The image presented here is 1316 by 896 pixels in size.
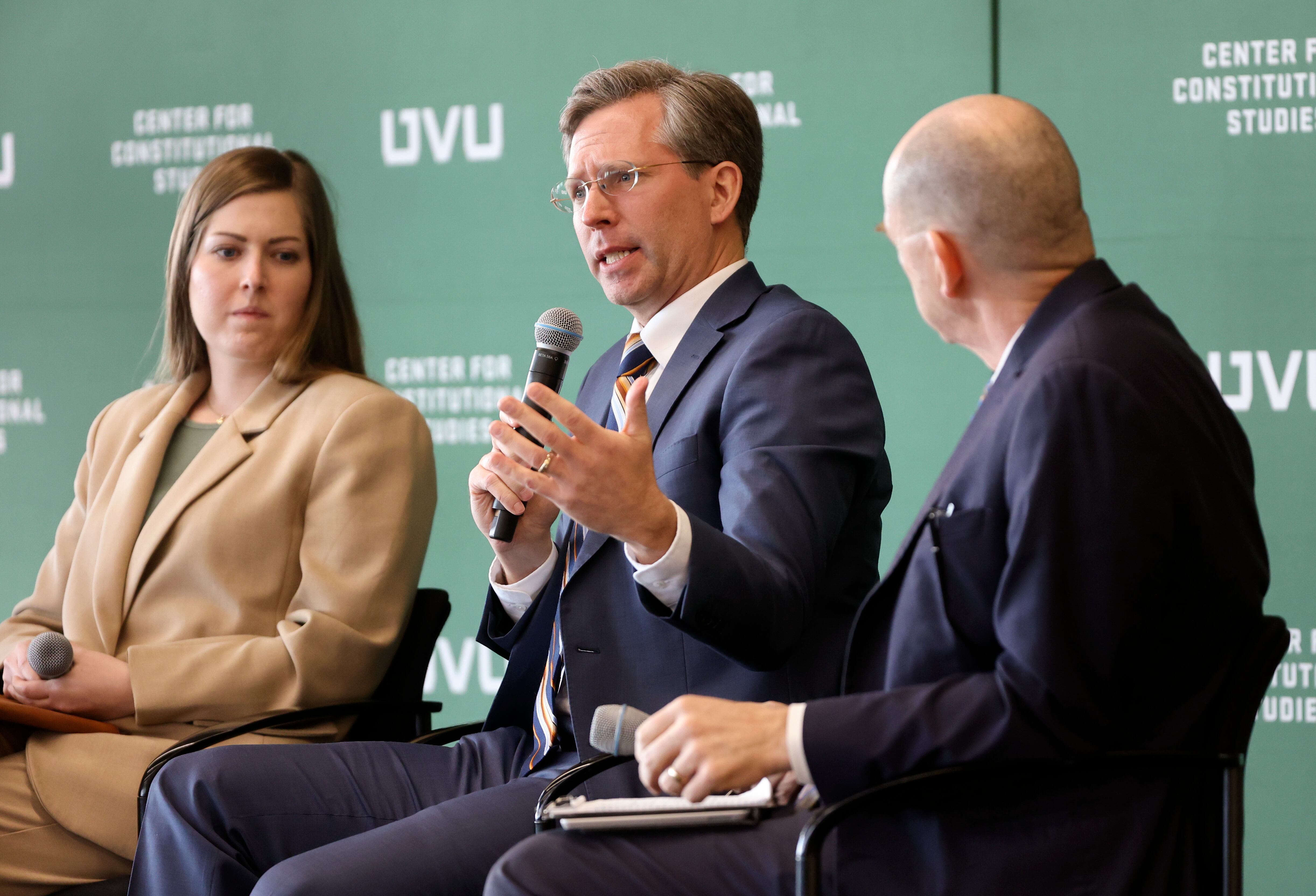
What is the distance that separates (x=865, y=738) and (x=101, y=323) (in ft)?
12.3

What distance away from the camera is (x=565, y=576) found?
2068mm

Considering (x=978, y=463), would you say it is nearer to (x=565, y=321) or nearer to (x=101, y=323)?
(x=565, y=321)

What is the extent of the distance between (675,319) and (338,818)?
990 millimetres

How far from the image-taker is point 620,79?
7.02ft

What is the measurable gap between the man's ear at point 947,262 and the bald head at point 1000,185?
0.4 inches

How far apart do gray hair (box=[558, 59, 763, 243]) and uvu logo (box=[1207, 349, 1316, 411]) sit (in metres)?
1.78

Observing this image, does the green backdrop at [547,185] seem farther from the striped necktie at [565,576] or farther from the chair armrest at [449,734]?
the striped necktie at [565,576]

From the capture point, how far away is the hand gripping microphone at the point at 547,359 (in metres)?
1.86

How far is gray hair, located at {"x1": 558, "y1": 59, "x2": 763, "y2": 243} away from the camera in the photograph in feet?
6.93

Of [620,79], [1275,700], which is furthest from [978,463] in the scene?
[1275,700]

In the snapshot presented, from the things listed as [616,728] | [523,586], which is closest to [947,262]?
[616,728]

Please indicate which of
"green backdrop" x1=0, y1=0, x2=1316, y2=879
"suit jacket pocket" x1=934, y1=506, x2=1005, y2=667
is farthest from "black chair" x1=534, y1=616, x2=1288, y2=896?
"green backdrop" x1=0, y1=0, x2=1316, y2=879

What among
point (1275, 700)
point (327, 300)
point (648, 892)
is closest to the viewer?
point (648, 892)

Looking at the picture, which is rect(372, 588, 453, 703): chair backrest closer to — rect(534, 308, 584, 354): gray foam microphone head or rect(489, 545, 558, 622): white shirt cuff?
rect(489, 545, 558, 622): white shirt cuff
